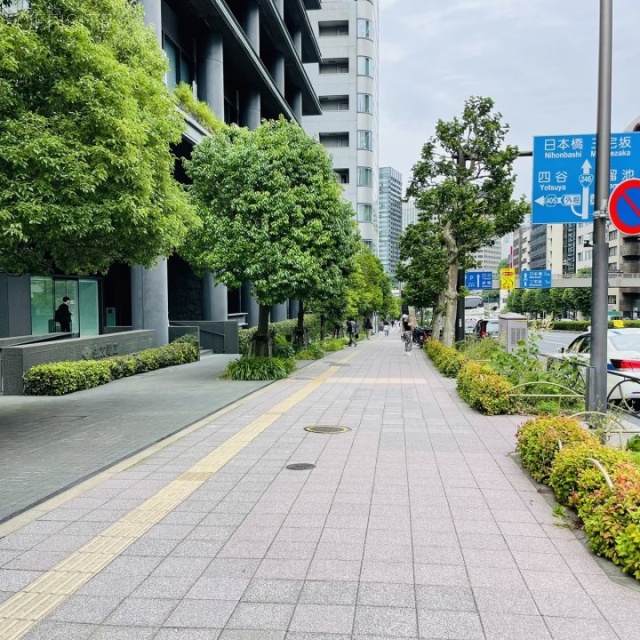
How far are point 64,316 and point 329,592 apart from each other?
56.1 ft

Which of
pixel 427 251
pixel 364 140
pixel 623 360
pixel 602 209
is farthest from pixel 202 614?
pixel 364 140

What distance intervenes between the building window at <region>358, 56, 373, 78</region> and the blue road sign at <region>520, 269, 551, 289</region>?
35.2 m

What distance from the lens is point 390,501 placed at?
565 centimetres

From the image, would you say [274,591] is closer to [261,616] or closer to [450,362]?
[261,616]

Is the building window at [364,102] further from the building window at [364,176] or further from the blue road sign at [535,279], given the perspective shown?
the blue road sign at [535,279]

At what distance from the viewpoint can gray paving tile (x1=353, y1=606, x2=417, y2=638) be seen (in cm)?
332

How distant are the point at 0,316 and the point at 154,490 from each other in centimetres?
1214

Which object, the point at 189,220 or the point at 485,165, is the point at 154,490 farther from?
the point at 485,165

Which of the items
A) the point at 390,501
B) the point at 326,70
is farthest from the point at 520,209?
the point at 326,70

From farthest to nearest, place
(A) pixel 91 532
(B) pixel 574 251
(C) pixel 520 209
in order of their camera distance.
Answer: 1. (B) pixel 574 251
2. (C) pixel 520 209
3. (A) pixel 91 532

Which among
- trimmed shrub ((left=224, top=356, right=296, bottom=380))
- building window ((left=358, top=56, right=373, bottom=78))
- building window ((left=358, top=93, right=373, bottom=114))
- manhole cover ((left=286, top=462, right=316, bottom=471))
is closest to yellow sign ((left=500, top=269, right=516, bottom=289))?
trimmed shrub ((left=224, top=356, right=296, bottom=380))

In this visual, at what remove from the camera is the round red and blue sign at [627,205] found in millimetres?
6734

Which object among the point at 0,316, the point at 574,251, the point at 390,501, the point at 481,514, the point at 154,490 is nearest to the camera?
the point at 481,514

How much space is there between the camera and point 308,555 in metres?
4.37
